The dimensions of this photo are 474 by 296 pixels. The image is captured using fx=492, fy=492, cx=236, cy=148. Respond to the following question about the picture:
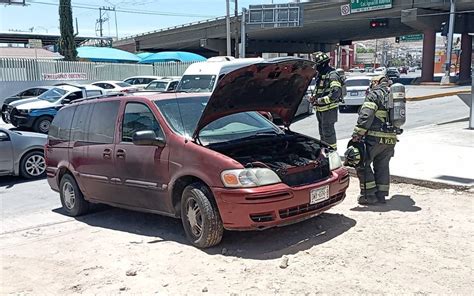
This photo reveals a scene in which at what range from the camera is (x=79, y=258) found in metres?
4.99

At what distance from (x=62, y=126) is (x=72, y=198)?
1.07m

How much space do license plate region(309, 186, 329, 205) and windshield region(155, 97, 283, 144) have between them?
3.72 ft

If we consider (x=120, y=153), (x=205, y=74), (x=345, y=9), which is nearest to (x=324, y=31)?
(x=345, y=9)

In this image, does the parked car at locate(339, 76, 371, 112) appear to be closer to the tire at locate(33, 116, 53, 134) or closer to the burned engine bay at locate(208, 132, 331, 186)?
the tire at locate(33, 116, 53, 134)

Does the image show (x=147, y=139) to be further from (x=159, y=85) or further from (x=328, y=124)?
(x=159, y=85)

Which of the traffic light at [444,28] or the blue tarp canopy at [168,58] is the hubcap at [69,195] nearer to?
the blue tarp canopy at [168,58]

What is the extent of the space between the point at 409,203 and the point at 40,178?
269 inches

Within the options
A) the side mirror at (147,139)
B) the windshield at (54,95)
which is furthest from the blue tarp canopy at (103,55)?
the side mirror at (147,139)

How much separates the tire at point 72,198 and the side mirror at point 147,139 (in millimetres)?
1794

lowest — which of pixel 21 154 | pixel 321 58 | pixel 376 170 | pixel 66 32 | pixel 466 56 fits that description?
pixel 21 154

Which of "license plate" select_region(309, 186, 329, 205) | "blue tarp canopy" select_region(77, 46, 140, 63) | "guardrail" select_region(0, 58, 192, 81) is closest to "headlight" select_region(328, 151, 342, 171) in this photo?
"license plate" select_region(309, 186, 329, 205)

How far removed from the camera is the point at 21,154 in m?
9.20

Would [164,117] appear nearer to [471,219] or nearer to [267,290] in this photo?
[267,290]

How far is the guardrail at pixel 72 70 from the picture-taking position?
26281mm
